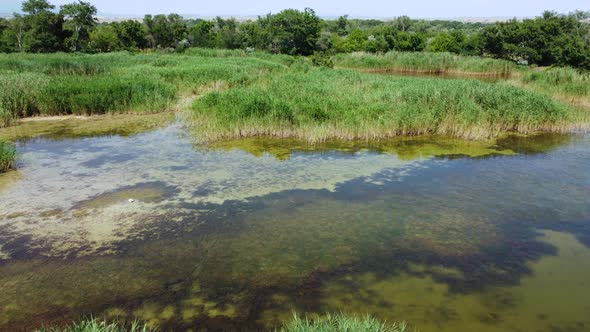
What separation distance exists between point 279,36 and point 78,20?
21071 millimetres

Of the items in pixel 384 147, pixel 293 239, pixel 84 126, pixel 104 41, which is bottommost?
pixel 293 239

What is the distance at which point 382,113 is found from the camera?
1296cm

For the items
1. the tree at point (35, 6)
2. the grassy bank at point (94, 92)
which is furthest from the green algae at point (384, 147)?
the tree at point (35, 6)

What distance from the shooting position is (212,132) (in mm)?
11867

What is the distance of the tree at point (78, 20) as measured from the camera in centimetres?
4484

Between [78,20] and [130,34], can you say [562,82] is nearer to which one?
[130,34]

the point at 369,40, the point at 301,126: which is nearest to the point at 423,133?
the point at 301,126

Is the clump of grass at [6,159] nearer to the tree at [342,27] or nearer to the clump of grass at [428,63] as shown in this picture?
the clump of grass at [428,63]

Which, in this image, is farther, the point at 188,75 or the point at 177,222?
the point at 188,75

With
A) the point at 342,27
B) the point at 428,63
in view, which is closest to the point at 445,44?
the point at 428,63

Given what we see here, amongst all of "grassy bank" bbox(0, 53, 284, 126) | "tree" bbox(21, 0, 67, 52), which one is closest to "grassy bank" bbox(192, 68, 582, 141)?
"grassy bank" bbox(0, 53, 284, 126)

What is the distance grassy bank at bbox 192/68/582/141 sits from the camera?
39.9 ft

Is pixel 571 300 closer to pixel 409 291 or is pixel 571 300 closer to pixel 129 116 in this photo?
pixel 409 291

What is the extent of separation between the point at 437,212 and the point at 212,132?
675 centimetres
